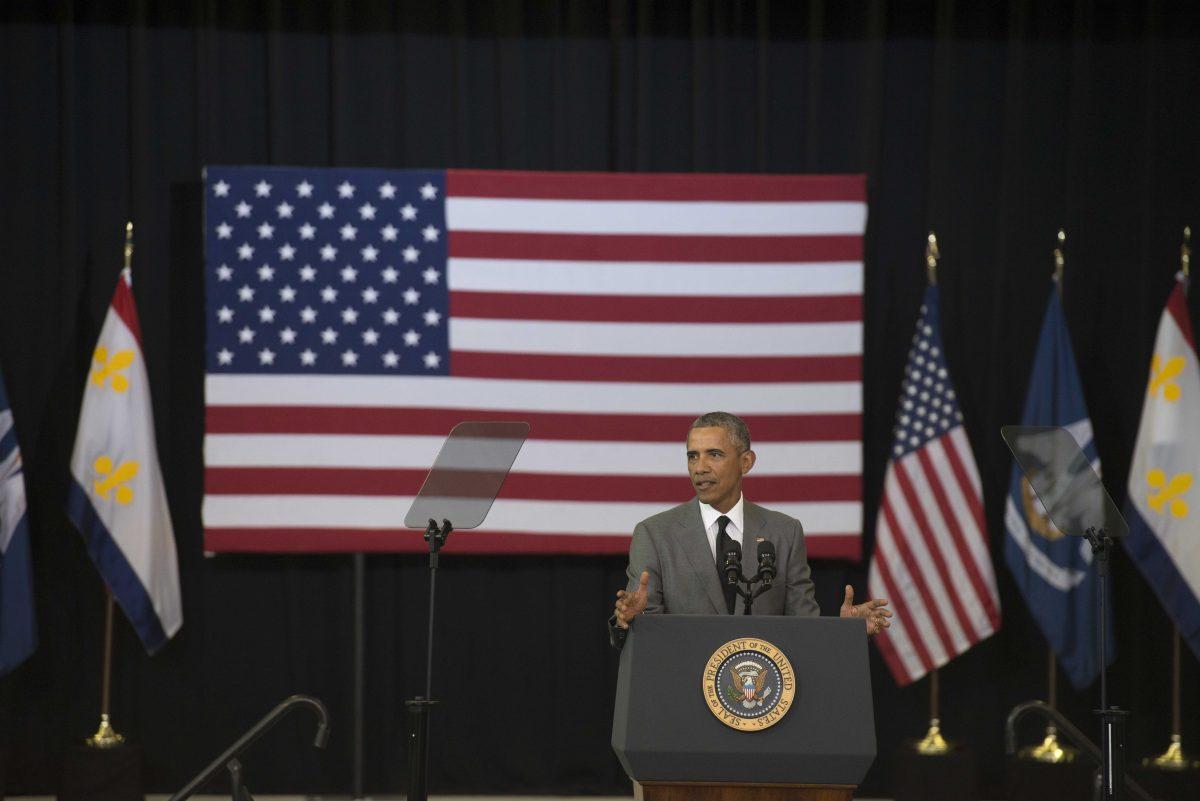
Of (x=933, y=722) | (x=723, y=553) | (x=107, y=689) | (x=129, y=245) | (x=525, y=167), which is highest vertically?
(x=525, y=167)

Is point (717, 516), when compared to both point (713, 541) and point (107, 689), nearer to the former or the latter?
point (713, 541)

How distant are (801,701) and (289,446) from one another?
345 centimetres

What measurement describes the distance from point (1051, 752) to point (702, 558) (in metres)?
2.90

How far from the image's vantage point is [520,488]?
583 cm

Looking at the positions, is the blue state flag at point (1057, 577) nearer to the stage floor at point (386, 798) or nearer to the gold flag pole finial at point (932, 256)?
the gold flag pole finial at point (932, 256)

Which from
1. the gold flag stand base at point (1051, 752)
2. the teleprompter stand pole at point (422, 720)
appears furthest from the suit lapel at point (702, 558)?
the gold flag stand base at point (1051, 752)

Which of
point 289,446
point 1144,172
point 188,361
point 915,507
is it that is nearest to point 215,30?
point 188,361

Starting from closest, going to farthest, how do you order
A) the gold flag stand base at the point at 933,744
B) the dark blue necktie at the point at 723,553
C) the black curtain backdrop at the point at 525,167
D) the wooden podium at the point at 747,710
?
the wooden podium at the point at 747,710, the dark blue necktie at the point at 723,553, the gold flag stand base at the point at 933,744, the black curtain backdrop at the point at 525,167

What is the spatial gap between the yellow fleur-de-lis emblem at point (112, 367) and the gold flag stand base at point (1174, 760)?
15.5ft

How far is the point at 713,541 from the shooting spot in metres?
3.54

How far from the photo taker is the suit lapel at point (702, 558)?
3475 mm

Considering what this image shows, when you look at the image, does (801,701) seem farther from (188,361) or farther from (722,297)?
(188,361)

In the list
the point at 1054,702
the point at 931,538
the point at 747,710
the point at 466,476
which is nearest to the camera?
the point at 747,710

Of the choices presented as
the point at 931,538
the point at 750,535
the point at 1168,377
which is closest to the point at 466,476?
the point at 750,535
